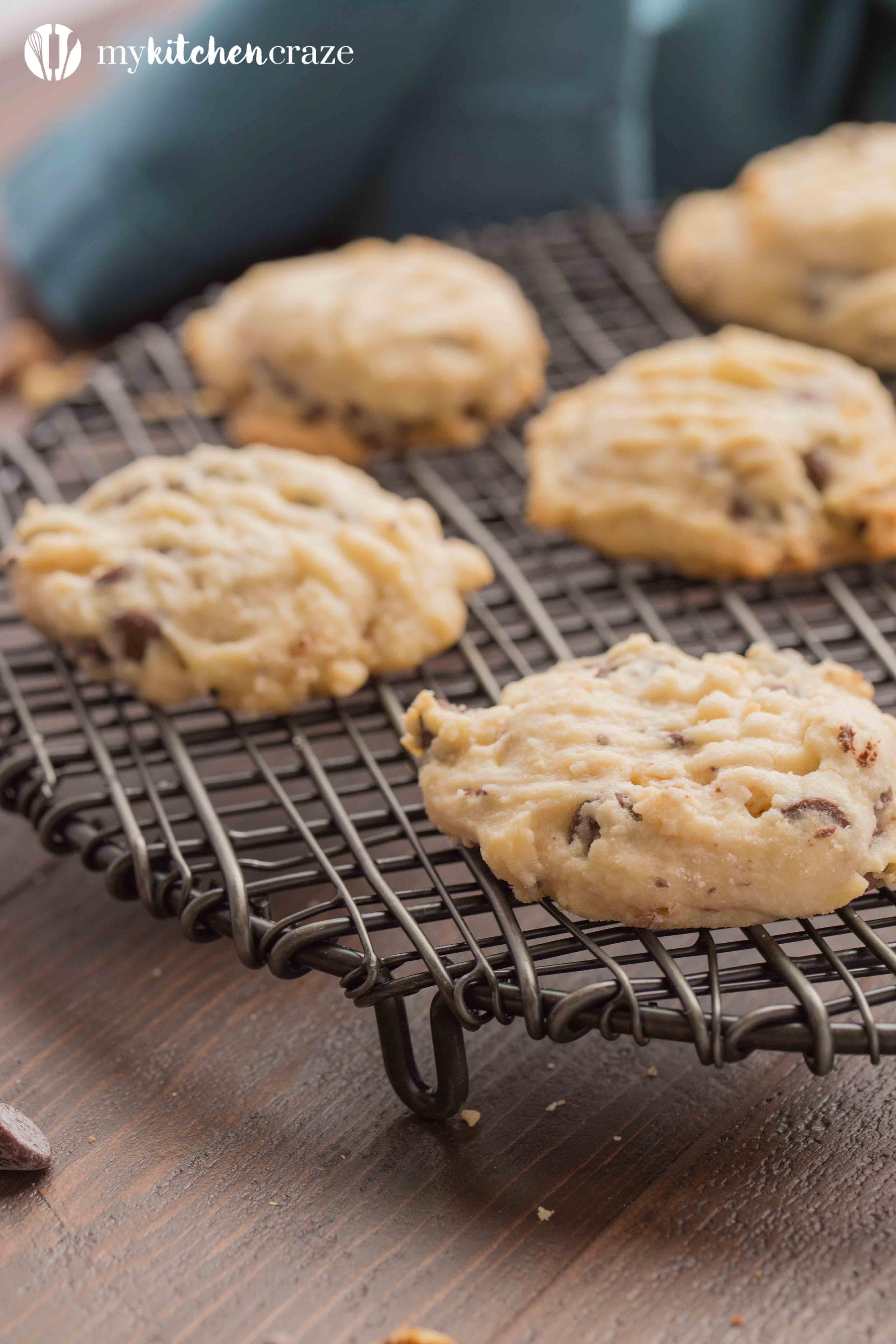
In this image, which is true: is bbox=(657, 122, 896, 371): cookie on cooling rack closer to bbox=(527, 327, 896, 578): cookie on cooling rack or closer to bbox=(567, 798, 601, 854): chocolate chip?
bbox=(527, 327, 896, 578): cookie on cooling rack

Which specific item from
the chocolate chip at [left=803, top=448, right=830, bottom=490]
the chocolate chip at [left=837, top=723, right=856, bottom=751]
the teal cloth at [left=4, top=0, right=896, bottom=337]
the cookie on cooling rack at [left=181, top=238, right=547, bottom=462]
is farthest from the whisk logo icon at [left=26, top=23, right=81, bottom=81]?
the chocolate chip at [left=837, top=723, right=856, bottom=751]

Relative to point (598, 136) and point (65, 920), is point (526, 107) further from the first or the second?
point (65, 920)

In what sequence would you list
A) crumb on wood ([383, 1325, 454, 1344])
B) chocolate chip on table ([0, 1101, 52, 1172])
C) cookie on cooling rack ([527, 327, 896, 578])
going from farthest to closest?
cookie on cooling rack ([527, 327, 896, 578]), chocolate chip on table ([0, 1101, 52, 1172]), crumb on wood ([383, 1325, 454, 1344])

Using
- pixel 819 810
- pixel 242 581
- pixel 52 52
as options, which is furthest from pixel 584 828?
pixel 52 52

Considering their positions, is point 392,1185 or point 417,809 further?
point 417,809

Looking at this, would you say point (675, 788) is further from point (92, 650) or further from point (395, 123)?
point (395, 123)

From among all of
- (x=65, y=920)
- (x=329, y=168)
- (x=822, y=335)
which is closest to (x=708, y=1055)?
(x=65, y=920)
